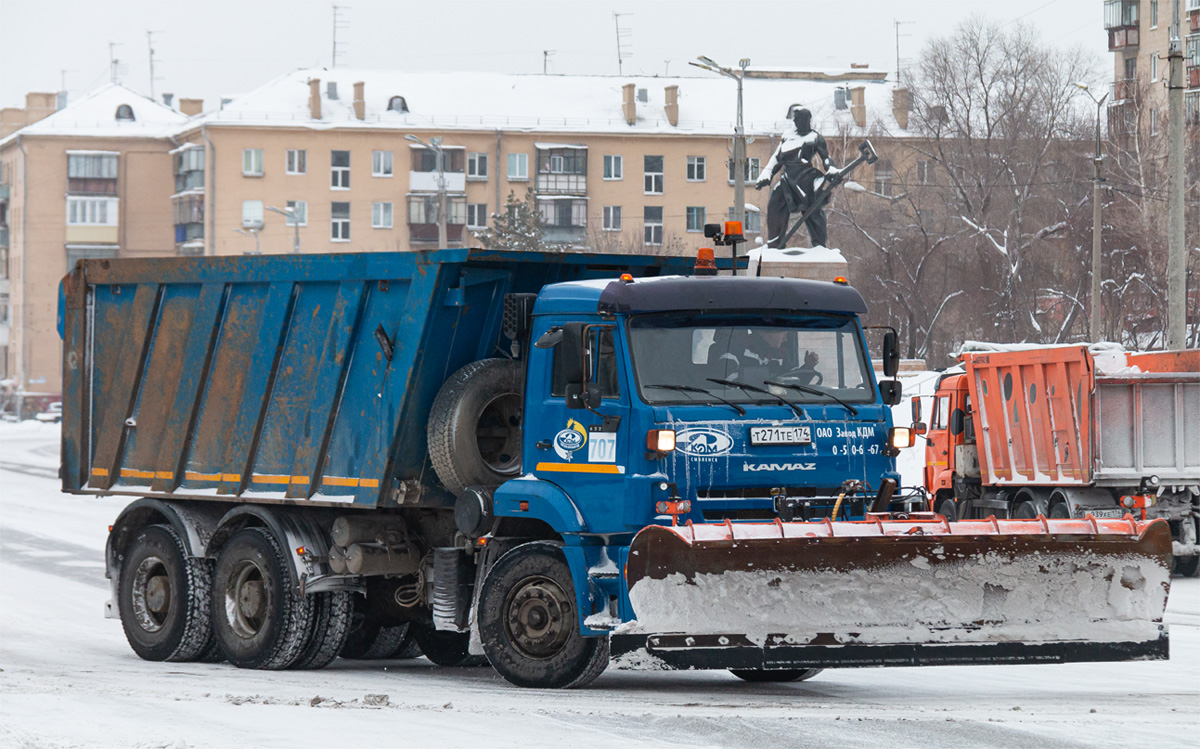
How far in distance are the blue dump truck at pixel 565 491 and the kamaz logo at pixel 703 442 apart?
0.05 feet

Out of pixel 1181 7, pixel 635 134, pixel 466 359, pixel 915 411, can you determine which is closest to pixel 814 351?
pixel 466 359

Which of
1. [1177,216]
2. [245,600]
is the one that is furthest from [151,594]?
[1177,216]

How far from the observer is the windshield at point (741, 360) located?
9320 mm

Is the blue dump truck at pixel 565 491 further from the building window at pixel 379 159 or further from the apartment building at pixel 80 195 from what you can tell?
the apartment building at pixel 80 195

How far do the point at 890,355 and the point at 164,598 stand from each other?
18.1 feet

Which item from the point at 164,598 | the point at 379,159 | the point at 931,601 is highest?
the point at 379,159

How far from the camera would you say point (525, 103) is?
285ft

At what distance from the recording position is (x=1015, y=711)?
8680mm

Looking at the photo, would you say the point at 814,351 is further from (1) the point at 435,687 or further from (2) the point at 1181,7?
(2) the point at 1181,7

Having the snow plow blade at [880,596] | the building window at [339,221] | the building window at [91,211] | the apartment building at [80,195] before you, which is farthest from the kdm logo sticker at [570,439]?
the building window at [91,211]

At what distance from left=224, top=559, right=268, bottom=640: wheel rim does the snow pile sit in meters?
3.55

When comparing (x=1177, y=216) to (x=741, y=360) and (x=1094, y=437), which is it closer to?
(x=1094, y=437)

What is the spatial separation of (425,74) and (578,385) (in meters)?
80.6

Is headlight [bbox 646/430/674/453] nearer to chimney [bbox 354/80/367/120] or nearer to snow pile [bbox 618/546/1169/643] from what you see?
snow pile [bbox 618/546/1169/643]
